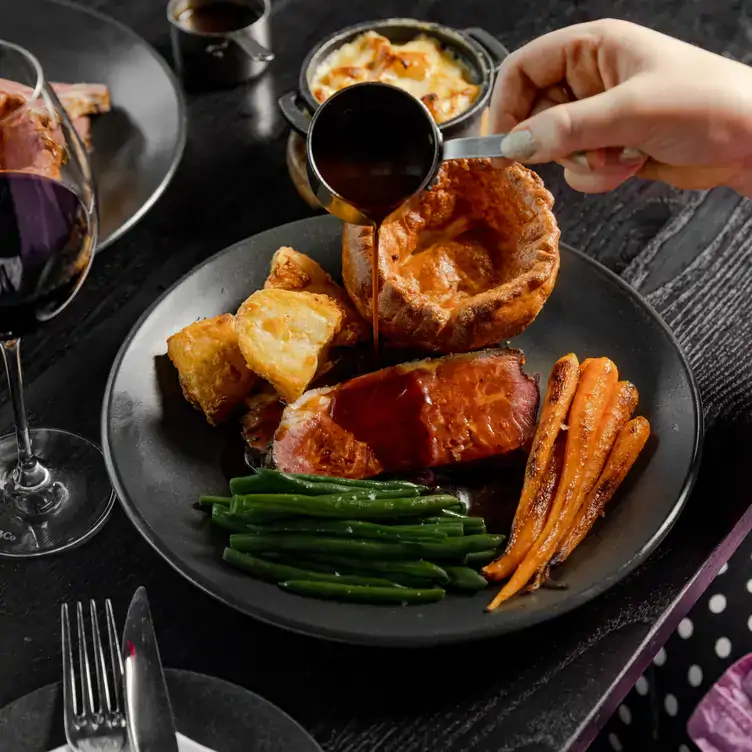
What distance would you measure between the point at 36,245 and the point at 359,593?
0.68 m

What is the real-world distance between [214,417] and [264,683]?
1.54ft

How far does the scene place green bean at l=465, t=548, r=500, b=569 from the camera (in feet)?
5.08

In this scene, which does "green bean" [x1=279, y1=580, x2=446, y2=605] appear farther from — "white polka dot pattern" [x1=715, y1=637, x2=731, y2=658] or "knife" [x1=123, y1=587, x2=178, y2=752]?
"white polka dot pattern" [x1=715, y1=637, x2=731, y2=658]

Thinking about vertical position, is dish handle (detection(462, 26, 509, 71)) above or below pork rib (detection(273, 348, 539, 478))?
above

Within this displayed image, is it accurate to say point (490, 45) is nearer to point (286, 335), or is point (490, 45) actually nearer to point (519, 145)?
point (519, 145)

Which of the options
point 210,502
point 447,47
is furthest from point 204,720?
point 447,47

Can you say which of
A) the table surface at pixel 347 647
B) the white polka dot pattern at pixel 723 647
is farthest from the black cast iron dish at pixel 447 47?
the white polka dot pattern at pixel 723 647

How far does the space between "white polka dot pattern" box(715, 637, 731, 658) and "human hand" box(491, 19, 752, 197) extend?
898 mm

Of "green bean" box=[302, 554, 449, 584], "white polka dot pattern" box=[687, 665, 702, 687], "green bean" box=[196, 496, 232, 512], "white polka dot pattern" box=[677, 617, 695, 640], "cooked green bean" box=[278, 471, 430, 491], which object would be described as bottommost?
"white polka dot pattern" box=[687, 665, 702, 687]

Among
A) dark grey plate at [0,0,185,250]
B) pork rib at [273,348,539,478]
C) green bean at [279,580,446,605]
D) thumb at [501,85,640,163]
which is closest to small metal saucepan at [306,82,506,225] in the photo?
thumb at [501,85,640,163]

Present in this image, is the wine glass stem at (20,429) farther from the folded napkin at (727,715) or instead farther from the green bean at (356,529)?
the folded napkin at (727,715)

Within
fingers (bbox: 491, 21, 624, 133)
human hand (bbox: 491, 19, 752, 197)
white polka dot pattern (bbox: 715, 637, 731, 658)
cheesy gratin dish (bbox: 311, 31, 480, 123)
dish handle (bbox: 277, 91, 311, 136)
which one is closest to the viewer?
human hand (bbox: 491, 19, 752, 197)

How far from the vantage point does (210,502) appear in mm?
1629

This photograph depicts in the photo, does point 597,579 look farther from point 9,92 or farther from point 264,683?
point 9,92
